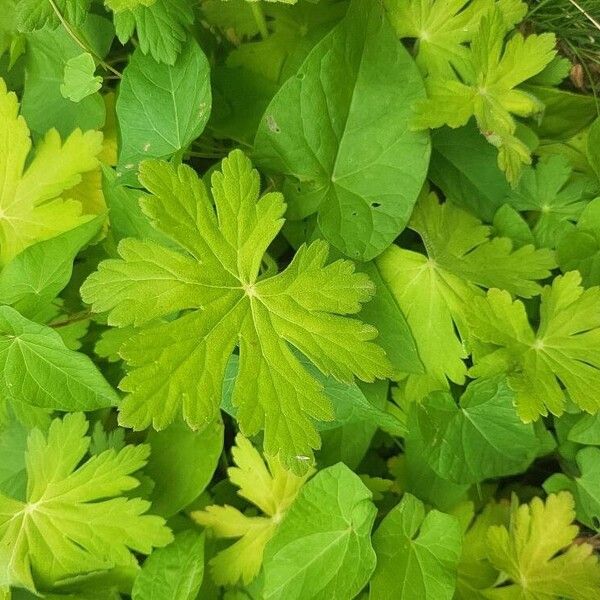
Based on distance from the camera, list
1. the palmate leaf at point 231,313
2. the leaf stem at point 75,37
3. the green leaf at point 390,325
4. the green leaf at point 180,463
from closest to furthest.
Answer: the palmate leaf at point 231,313 < the leaf stem at point 75,37 < the green leaf at point 390,325 < the green leaf at point 180,463

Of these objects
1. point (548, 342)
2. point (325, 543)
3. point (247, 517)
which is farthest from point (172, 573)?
point (548, 342)

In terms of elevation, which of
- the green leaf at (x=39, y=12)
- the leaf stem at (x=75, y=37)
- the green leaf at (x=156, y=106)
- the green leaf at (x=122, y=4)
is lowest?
the green leaf at (x=156, y=106)

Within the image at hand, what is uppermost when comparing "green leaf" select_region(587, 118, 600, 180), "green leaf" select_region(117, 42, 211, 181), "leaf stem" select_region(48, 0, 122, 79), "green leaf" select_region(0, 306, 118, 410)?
"leaf stem" select_region(48, 0, 122, 79)

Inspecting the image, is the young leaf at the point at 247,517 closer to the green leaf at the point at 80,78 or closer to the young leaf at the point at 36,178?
the young leaf at the point at 36,178

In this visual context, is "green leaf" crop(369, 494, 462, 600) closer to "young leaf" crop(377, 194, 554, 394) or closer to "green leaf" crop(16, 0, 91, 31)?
"young leaf" crop(377, 194, 554, 394)

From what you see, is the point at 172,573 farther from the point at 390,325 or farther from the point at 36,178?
the point at 36,178

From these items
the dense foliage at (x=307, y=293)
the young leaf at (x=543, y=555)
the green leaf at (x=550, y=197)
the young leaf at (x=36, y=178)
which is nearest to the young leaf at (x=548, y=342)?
the dense foliage at (x=307, y=293)

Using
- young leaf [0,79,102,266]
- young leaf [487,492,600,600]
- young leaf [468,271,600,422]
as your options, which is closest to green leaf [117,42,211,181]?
young leaf [0,79,102,266]

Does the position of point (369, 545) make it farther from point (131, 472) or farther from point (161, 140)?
point (161, 140)
